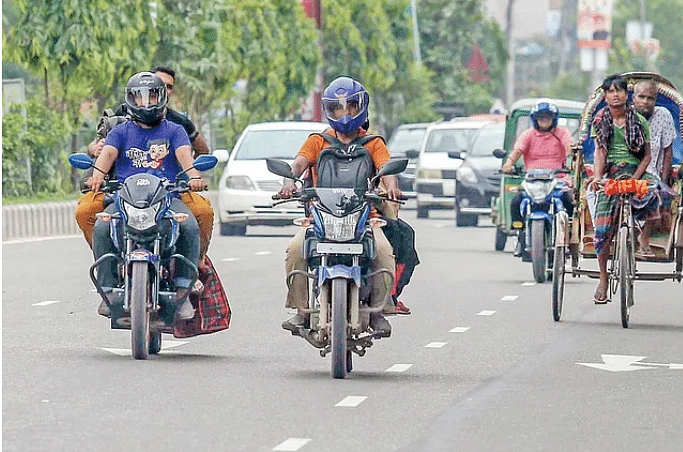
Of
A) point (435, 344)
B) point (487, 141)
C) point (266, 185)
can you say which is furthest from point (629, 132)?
point (487, 141)

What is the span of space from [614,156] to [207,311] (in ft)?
11.9

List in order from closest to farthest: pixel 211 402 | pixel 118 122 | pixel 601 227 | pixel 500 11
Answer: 1. pixel 211 402
2. pixel 118 122
3. pixel 601 227
4. pixel 500 11

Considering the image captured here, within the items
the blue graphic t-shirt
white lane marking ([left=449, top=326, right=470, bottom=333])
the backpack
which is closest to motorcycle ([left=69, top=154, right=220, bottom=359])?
the blue graphic t-shirt

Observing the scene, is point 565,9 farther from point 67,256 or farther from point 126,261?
point 126,261

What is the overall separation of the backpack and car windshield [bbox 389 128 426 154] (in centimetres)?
2987

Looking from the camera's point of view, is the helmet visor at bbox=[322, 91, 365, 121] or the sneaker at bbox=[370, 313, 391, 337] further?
the helmet visor at bbox=[322, 91, 365, 121]

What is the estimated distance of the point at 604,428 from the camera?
9.23 meters

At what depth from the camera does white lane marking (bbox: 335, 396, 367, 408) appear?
9891 mm

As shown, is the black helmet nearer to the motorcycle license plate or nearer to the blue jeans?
the blue jeans

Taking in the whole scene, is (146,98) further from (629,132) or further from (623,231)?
(629,132)

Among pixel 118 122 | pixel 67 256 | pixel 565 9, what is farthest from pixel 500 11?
pixel 118 122

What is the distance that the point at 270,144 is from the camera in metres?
28.3

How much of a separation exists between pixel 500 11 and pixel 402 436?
12076cm

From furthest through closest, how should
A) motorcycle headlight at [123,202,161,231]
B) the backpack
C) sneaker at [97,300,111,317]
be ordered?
sneaker at [97,300,111,317] → motorcycle headlight at [123,202,161,231] → the backpack
